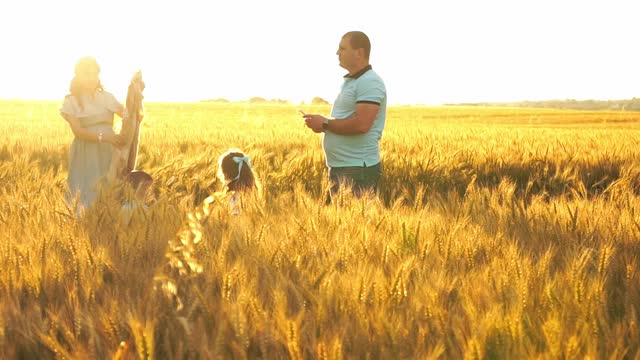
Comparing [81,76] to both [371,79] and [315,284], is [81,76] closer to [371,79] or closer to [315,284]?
[371,79]

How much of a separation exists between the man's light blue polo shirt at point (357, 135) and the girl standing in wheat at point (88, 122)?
1.59m

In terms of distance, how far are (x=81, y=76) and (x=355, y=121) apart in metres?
2.06

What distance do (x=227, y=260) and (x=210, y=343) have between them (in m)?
0.47

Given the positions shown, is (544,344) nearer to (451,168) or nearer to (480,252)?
(480,252)

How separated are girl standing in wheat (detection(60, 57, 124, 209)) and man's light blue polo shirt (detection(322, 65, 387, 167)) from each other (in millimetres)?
1586

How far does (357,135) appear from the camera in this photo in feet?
12.9

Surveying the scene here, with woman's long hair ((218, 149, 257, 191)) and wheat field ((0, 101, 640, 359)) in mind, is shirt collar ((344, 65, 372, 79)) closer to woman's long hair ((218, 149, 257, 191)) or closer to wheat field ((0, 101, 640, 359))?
woman's long hair ((218, 149, 257, 191))

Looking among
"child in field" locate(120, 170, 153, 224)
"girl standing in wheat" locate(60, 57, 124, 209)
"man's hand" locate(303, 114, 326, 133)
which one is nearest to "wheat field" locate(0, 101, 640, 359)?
"child in field" locate(120, 170, 153, 224)

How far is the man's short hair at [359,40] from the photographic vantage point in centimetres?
378

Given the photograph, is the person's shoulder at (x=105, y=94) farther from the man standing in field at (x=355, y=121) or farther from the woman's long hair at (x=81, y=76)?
the man standing in field at (x=355, y=121)

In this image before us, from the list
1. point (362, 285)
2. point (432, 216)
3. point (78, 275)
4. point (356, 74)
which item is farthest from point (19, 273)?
point (356, 74)

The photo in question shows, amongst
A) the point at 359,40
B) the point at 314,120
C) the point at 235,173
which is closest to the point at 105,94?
the point at 235,173

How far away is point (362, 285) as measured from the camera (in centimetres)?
127

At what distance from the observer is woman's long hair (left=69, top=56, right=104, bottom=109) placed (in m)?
4.57
